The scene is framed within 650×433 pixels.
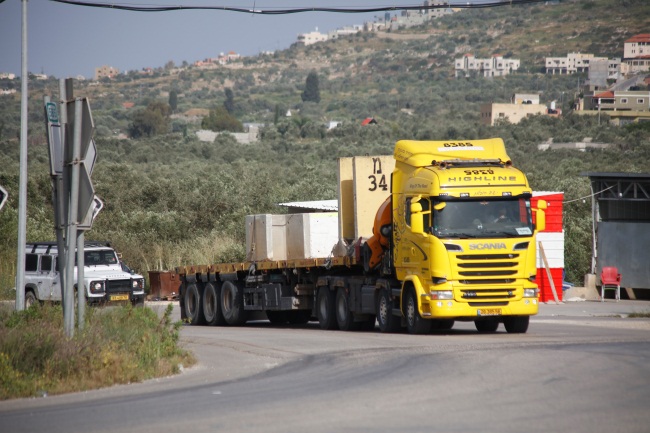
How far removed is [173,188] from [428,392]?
150 ft

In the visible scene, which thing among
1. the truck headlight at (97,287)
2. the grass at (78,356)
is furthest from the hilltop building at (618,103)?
the grass at (78,356)

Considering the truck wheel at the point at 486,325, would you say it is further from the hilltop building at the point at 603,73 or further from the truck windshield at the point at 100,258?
the hilltop building at the point at 603,73

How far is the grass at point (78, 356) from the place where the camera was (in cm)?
1342

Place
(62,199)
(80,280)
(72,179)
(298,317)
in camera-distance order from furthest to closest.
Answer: (298,317) < (62,199) < (80,280) < (72,179)

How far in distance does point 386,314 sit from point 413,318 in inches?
48.3

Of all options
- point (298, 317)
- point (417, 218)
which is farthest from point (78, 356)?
point (298, 317)

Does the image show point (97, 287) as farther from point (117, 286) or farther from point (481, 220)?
point (481, 220)

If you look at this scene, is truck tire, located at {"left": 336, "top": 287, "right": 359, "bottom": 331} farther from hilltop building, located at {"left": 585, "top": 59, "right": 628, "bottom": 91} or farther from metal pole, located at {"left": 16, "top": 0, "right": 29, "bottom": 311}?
hilltop building, located at {"left": 585, "top": 59, "right": 628, "bottom": 91}

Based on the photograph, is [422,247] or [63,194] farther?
[422,247]

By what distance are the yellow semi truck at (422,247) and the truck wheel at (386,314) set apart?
0.02m

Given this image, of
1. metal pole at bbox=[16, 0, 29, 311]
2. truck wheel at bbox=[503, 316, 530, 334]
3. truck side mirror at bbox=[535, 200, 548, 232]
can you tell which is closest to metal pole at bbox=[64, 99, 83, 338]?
metal pole at bbox=[16, 0, 29, 311]


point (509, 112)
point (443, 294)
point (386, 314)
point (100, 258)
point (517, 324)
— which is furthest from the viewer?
point (509, 112)

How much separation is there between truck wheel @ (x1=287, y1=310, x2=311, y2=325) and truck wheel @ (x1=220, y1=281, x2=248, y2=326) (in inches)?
46.4

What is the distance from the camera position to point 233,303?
27.0 m
